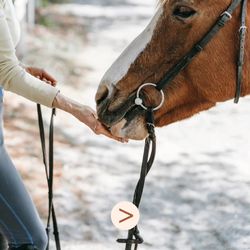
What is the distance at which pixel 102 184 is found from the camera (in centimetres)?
551

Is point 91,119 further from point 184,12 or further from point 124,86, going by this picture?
point 184,12

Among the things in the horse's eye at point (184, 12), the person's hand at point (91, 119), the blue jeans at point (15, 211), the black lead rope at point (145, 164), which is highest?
the horse's eye at point (184, 12)

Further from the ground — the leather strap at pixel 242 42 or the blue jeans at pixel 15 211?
the leather strap at pixel 242 42

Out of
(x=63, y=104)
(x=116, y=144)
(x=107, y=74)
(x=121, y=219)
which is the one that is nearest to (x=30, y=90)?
(x=63, y=104)

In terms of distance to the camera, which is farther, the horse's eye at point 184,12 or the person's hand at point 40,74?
the person's hand at point 40,74

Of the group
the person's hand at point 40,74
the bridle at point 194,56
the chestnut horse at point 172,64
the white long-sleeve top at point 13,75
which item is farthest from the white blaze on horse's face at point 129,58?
the person's hand at point 40,74

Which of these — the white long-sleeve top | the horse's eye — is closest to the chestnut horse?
the horse's eye

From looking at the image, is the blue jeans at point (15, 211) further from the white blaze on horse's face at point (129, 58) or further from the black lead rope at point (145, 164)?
the white blaze on horse's face at point (129, 58)

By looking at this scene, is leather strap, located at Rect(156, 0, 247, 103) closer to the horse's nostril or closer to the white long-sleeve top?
the horse's nostril

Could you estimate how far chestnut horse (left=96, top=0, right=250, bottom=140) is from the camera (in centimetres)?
254

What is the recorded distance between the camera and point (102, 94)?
105 inches

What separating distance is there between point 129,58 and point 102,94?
7.7 inches

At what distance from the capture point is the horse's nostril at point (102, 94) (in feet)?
8.71

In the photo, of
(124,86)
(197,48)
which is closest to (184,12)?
(197,48)
